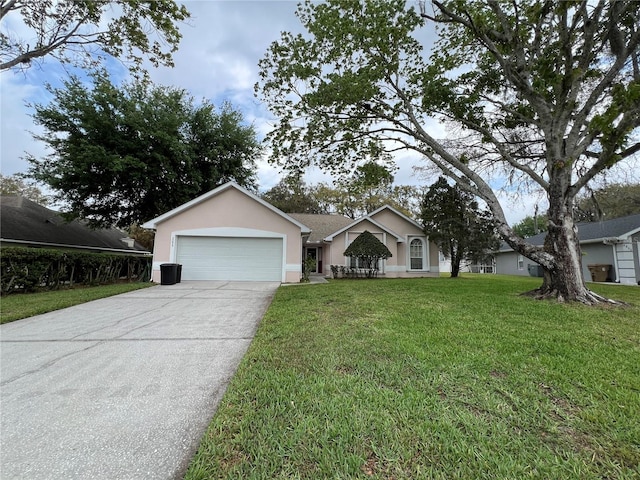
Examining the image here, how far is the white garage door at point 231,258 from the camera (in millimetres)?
12023

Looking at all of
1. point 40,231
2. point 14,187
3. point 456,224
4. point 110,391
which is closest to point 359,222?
point 456,224

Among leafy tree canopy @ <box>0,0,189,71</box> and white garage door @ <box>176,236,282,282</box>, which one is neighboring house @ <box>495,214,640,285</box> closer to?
white garage door @ <box>176,236,282,282</box>

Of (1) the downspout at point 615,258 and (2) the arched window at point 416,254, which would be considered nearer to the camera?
(1) the downspout at point 615,258

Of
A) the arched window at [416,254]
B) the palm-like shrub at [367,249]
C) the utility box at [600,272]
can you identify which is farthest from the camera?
the arched window at [416,254]

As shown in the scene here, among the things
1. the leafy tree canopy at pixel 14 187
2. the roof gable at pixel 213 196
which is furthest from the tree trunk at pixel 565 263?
the leafy tree canopy at pixel 14 187

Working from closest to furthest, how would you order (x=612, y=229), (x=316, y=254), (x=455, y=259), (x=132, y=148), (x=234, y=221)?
1. (x=234, y=221)
2. (x=132, y=148)
3. (x=612, y=229)
4. (x=455, y=259)
5. (x=316, y=254)

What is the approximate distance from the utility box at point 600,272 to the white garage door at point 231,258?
17.2m

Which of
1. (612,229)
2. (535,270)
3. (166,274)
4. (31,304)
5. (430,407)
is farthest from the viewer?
(535,270)

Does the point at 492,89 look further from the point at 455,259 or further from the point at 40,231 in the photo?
the point at 40,231

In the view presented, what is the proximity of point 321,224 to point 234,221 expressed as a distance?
8.42 meters

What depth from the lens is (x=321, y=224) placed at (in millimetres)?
19578

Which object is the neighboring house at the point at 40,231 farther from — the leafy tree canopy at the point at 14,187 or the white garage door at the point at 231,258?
the leafy tree canopy at the point at 14,187

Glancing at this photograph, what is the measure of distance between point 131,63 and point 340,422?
11.9 metres

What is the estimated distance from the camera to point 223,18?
820cm
